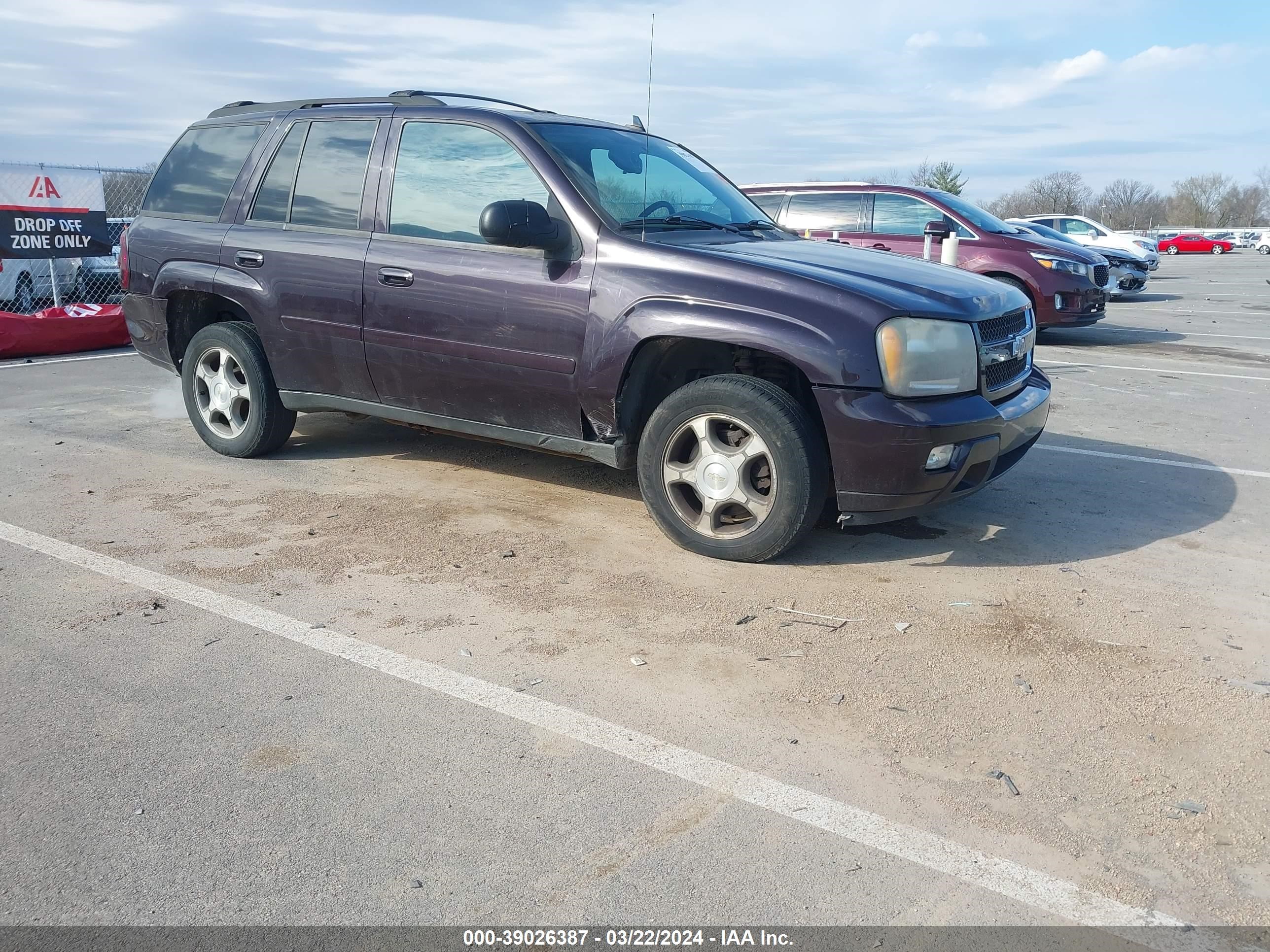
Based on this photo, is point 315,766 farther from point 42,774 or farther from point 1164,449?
point 1164,449

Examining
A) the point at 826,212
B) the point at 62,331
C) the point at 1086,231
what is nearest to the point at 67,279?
the point at 62,331

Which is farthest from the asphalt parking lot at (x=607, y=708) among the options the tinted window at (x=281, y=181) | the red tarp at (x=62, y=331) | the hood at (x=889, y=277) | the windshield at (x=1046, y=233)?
the windshield at (x=1046, y=233)

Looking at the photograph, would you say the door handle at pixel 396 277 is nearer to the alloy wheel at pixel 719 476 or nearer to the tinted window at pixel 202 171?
the tinted window at pixel 202 171

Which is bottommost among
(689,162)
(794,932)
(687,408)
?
(794,932)

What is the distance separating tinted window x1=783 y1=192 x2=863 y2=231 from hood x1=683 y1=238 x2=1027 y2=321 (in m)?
7.76

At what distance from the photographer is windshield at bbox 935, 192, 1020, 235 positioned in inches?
499

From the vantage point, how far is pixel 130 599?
4.07 meters

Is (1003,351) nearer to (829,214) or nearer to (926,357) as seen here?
(926,357)

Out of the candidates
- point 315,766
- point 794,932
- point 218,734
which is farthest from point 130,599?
point 794,932

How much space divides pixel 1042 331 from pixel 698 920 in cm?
1320

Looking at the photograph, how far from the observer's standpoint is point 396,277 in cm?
516

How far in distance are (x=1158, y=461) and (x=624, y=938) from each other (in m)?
5.34

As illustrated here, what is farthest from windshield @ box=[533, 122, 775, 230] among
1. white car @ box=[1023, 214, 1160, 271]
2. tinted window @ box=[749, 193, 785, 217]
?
white car @ box=[1023, 214, 1160, 271]

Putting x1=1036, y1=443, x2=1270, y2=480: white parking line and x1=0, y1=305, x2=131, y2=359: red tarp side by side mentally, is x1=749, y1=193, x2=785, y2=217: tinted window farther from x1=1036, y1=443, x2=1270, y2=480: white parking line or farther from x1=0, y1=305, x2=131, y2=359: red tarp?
x1=0, y1=305, x2=131, y2=359: red tarp
